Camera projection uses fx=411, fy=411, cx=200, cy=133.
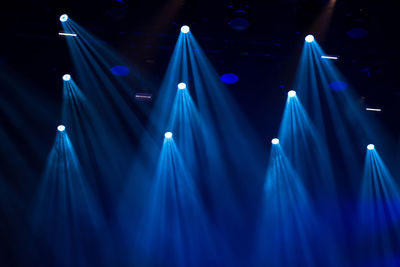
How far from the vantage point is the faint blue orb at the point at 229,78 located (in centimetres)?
524

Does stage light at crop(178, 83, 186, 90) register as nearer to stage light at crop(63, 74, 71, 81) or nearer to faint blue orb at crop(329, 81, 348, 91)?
stage light at crop(63, 74, 71, 81)

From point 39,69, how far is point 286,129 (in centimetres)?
354

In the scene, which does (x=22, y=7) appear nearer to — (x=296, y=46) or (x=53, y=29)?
(x=53, y=29)

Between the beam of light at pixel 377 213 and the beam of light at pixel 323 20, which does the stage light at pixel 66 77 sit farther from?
the beam of light at pixel 377 213

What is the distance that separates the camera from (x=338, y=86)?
5441 mm

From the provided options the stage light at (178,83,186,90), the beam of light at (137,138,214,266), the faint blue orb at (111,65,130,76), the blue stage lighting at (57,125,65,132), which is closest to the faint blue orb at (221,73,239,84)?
the stage light at (178,83,186,90)

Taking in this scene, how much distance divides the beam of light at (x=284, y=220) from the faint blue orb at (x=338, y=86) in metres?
1.34

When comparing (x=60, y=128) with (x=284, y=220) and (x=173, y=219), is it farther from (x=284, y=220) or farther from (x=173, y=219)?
(x=284, y=220)

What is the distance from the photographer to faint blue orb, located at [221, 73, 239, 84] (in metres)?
5.24

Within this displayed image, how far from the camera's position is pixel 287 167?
644 cm

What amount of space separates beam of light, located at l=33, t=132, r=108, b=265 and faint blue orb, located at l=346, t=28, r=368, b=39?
3.98 m

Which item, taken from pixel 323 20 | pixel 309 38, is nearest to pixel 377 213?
pixel 309 38

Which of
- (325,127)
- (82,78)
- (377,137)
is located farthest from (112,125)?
(377,137)

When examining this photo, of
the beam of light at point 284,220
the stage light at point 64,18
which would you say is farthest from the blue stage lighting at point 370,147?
the stage light at point 64,18
